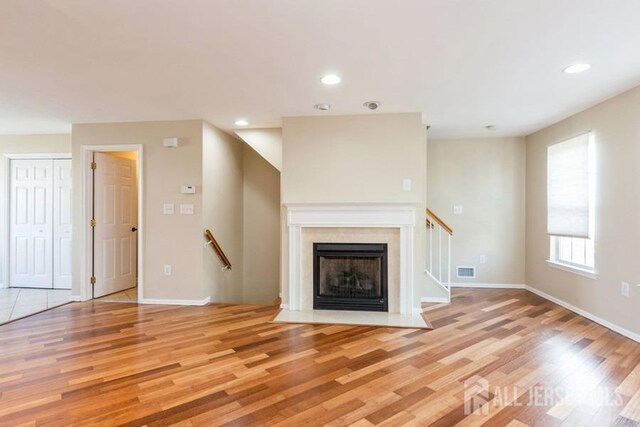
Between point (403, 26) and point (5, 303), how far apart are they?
5567mm

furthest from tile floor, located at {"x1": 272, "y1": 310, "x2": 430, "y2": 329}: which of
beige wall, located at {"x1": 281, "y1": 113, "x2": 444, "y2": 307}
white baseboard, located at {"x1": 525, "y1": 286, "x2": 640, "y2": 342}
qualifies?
white baseboard, located at {"x1": 525, "y1": 286, "x2": 640, "y2": 342}

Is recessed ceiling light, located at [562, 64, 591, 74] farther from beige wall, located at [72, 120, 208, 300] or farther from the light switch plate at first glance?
the light switch plate

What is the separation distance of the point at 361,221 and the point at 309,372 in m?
1.87

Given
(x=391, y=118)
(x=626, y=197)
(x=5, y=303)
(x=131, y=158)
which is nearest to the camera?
(x=626, y=197)

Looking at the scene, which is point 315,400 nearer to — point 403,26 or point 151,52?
point 403,26

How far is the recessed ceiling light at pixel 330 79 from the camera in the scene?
293cm

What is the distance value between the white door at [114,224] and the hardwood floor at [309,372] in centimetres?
105

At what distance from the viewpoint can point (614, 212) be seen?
343 cm

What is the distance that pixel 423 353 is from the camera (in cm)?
287

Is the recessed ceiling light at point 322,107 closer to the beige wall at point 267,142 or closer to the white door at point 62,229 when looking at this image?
the beige wall at point 267,142

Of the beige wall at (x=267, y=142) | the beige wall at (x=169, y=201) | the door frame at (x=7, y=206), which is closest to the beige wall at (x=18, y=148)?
the door frame at (x=7, y=206)

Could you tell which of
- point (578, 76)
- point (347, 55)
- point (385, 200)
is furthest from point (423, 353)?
point (578, 76)

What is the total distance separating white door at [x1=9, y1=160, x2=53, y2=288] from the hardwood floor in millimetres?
1980

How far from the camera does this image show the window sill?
12.3 ft
